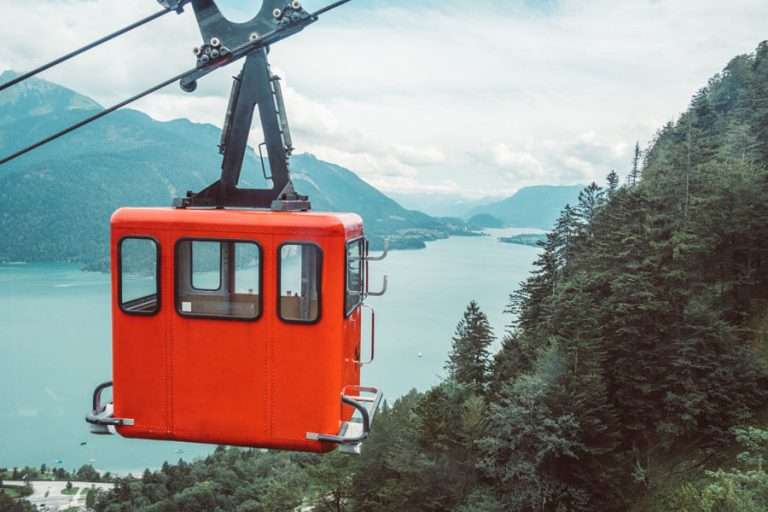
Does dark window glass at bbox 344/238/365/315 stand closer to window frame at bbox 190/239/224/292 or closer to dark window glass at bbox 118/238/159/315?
window frame at bbox 190/239/224/292

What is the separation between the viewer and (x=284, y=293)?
471cm

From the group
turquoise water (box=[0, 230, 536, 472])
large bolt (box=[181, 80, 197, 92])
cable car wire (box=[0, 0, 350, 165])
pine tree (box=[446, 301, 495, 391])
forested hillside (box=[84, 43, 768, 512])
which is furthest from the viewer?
turquoise water (box=[0, 230, 536, 472])

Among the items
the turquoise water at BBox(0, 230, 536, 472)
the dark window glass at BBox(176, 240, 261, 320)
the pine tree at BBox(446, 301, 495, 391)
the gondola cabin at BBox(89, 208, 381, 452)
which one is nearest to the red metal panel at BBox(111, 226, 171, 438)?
the gondola cabin at BBox(89, 208, 381, 452)

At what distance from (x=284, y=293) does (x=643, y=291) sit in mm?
20268

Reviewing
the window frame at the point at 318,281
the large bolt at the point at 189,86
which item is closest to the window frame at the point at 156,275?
the window frame at the point at 318,281

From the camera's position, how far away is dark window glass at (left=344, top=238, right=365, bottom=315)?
4887 millimetres

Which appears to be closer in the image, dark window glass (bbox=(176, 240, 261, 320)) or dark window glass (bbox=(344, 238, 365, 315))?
dark window glass (bbox=(176, 240, 261, 320))

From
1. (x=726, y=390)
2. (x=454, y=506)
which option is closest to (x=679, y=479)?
(x=726, y=390)

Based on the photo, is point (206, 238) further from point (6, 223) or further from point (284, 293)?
point (6, 223)

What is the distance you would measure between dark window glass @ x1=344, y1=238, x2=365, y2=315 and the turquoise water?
110ft

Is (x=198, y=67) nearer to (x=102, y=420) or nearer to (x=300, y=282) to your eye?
(x=300, y=282)

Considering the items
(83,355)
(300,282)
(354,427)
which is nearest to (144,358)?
(300,282)

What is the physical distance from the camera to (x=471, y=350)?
3077cm

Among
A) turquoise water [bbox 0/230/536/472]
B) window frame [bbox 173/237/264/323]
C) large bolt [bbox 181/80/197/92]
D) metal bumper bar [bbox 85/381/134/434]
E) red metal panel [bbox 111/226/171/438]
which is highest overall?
large bolt [bbox 181/80/197/92]
